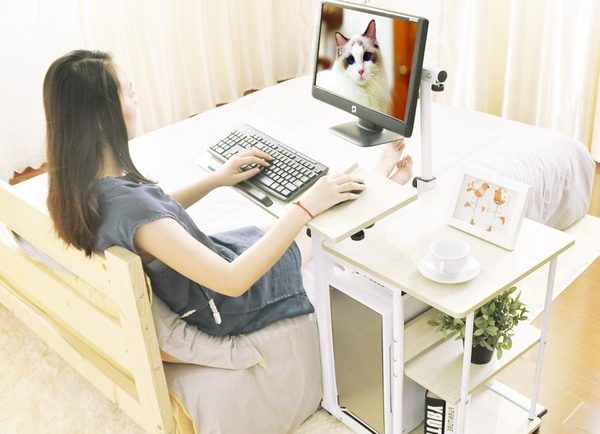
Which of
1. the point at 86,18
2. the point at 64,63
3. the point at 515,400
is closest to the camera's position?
the point at 64,63

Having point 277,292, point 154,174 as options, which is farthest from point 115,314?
point 154,174

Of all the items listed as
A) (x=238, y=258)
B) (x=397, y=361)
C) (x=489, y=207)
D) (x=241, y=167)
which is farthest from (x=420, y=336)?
(x=241, y=167)

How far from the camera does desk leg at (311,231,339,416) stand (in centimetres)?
166

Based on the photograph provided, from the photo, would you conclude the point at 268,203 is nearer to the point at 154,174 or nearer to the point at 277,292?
the point at 277,292

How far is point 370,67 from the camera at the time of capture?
6.45ft

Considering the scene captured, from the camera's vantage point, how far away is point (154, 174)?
2357mm

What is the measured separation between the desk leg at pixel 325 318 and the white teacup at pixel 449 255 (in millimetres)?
291

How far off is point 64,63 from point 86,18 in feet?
6.92

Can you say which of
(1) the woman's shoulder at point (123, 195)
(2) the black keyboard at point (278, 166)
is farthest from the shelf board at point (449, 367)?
(1) the woman's shoulder at point (123, 195)

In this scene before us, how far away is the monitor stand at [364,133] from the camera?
7.00 feet

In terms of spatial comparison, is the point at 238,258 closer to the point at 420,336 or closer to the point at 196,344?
the point at 196,344

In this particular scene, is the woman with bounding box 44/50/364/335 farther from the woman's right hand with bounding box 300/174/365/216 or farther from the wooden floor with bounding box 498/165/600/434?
the wooden floor with bounding box 498/165/600/434

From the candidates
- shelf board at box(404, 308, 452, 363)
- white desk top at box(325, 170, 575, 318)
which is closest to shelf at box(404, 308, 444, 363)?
shelf board at box(404, 308, 452, 363)

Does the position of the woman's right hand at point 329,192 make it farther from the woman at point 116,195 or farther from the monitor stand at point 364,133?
the monitor stand at point 364,133
